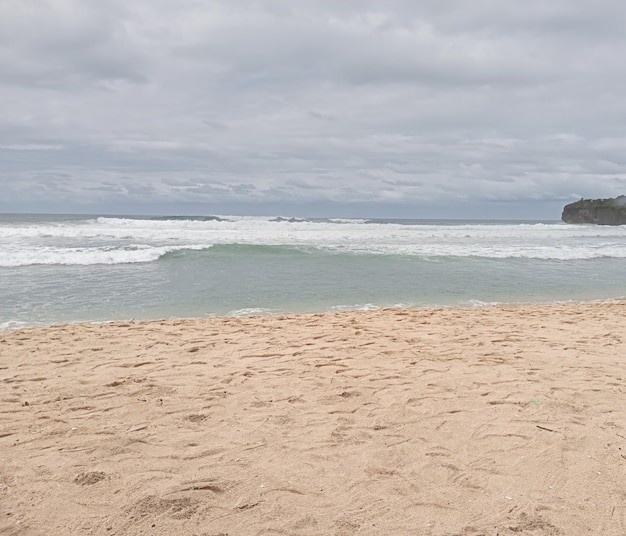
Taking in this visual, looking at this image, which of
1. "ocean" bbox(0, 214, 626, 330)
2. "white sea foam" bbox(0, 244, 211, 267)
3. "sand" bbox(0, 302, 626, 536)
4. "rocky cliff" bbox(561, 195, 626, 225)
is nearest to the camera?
"sand" bbox(0, 302, 626, 536)

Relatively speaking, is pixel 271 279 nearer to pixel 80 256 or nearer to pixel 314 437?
pixel 80 256

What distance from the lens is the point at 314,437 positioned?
375 cm

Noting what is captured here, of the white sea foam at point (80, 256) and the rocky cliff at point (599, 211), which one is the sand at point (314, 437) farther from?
the rocky cliff at point (599, 211)

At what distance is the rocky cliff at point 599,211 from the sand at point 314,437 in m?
59.2

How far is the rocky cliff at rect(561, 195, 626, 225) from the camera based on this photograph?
188ft

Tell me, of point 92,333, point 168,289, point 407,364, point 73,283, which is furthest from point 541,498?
point 73,283

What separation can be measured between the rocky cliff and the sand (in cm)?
5923

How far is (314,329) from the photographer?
7.47 m

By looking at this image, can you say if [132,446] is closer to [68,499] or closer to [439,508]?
[68,499]

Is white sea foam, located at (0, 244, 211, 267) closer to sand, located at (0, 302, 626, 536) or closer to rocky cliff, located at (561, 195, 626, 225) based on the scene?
sand, located at (0, 302, 626, 536)

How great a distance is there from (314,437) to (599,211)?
220 feet

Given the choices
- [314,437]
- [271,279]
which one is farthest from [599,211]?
[314,437]

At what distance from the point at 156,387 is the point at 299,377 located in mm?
1385

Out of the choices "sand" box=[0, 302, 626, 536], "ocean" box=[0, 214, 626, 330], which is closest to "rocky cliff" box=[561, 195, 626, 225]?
"ocean" box=[0, 214, 626, 330]
